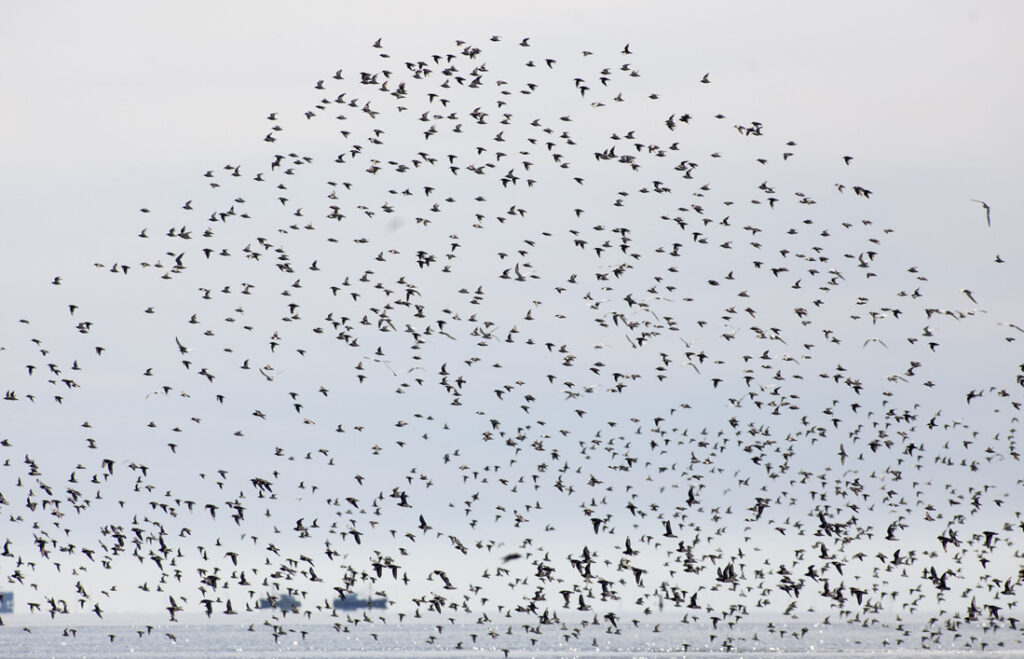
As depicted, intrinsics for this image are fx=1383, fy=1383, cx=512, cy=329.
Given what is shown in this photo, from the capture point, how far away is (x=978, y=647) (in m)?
196

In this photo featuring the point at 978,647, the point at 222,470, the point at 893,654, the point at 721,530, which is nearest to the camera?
the point at 222,470

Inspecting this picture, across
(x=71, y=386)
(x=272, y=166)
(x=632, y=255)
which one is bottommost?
(x=71, y=386)

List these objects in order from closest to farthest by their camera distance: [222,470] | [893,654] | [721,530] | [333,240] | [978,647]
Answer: [333,240]
[222,470]
[721,530]
[893,654]
[978,647]

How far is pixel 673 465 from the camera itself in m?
66.7

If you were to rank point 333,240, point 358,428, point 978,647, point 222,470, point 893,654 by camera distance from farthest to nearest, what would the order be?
1. point 978,647
2. point 893,654
3. point 222,470
4. point 358,428
5. point 333,240

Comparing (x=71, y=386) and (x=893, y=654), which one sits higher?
(x=71, y=386)

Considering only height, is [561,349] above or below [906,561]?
above

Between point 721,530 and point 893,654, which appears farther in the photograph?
point 893,654

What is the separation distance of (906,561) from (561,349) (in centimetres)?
2040

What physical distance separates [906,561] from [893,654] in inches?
4610

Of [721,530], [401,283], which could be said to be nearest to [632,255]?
[401,283]

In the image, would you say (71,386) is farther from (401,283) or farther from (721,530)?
(721,530)

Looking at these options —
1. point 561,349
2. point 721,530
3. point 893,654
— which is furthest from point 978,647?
point 561,349

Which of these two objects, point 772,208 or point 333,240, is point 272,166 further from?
point 772,208
